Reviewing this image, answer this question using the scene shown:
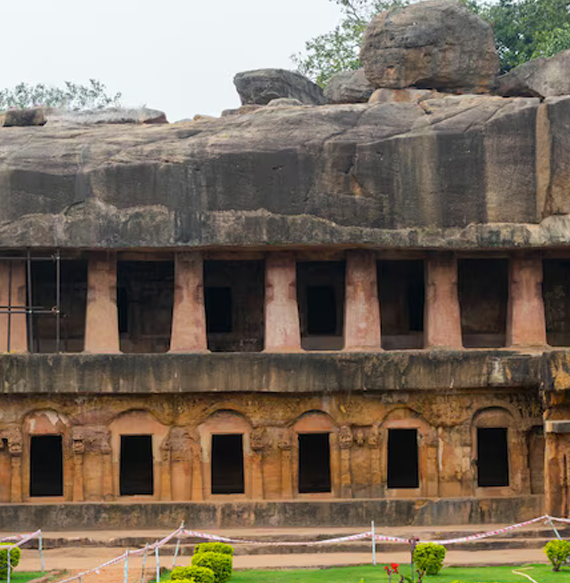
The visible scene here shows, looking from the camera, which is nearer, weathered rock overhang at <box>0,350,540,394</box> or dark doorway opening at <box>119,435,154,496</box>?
weathered rock overhang at <box>0,350,540,394</box>

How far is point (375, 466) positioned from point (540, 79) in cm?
924

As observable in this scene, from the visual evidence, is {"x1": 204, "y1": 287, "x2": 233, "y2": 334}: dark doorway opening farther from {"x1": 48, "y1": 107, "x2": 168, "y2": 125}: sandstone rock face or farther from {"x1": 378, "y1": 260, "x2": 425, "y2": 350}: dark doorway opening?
{"x1": 48, "y1": 107, "x2": 168, "y2": 125}: sandstone rock face

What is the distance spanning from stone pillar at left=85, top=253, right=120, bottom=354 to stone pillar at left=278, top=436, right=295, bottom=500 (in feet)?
11.7

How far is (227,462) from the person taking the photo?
87.9ft

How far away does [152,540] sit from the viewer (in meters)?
20.8

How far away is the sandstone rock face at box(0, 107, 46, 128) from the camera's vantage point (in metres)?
25.7

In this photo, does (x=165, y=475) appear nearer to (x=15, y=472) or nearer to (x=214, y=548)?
(x=15, y=472)

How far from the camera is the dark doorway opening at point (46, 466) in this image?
26141 millimetres

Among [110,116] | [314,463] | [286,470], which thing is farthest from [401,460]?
[110,116]

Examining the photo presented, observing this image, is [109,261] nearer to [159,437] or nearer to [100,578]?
[159,437]

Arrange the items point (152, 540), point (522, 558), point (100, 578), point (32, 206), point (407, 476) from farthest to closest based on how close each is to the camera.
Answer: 1. point (407, 476)
2. point (32, 206)
3. point (152, 540)
4. point (522, 558)
5. point (100, 578)

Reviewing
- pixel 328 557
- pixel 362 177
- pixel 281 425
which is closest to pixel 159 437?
pixel 281 425

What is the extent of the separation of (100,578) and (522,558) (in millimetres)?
6486

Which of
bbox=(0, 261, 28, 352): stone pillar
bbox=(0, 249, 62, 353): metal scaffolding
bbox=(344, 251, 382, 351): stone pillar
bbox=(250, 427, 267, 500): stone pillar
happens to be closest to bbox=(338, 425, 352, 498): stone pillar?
bbox=(250, 427, 267, 500): stone pillar
